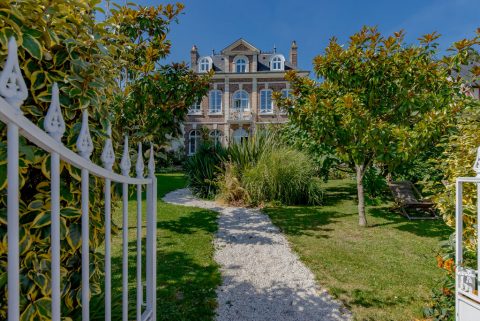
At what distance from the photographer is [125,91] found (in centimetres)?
368

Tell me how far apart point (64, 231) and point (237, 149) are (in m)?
7.69

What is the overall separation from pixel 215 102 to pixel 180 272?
20019 mm

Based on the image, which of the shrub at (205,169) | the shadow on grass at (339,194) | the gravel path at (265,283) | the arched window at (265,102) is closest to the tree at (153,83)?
the gravel path at (265,283)

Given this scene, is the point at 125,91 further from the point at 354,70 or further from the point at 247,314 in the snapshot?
the point at 354,70

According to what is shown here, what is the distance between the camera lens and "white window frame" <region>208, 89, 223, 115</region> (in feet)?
72.9

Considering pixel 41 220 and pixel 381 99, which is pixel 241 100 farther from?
pixel 41 220

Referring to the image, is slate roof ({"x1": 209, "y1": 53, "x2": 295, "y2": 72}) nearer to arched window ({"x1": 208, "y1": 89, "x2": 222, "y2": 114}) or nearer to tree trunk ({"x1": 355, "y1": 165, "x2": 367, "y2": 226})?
arched window ({"x1": 208, "y1": 89, "x2": 222, "y2": 114})

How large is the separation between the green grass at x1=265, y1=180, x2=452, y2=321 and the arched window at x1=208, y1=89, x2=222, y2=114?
16.3 meters

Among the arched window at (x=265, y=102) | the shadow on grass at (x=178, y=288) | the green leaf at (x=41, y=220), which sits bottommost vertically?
the shadow on grass at (x=178, y=288)

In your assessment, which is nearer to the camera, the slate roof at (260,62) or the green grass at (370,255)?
the green grass at (370,255)

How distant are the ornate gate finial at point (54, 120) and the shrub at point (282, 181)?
22.1 feet

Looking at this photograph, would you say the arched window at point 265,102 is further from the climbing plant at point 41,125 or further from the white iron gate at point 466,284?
the climbing plant at point 41,125

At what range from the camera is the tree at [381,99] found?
459 cm

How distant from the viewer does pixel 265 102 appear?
22.1m
